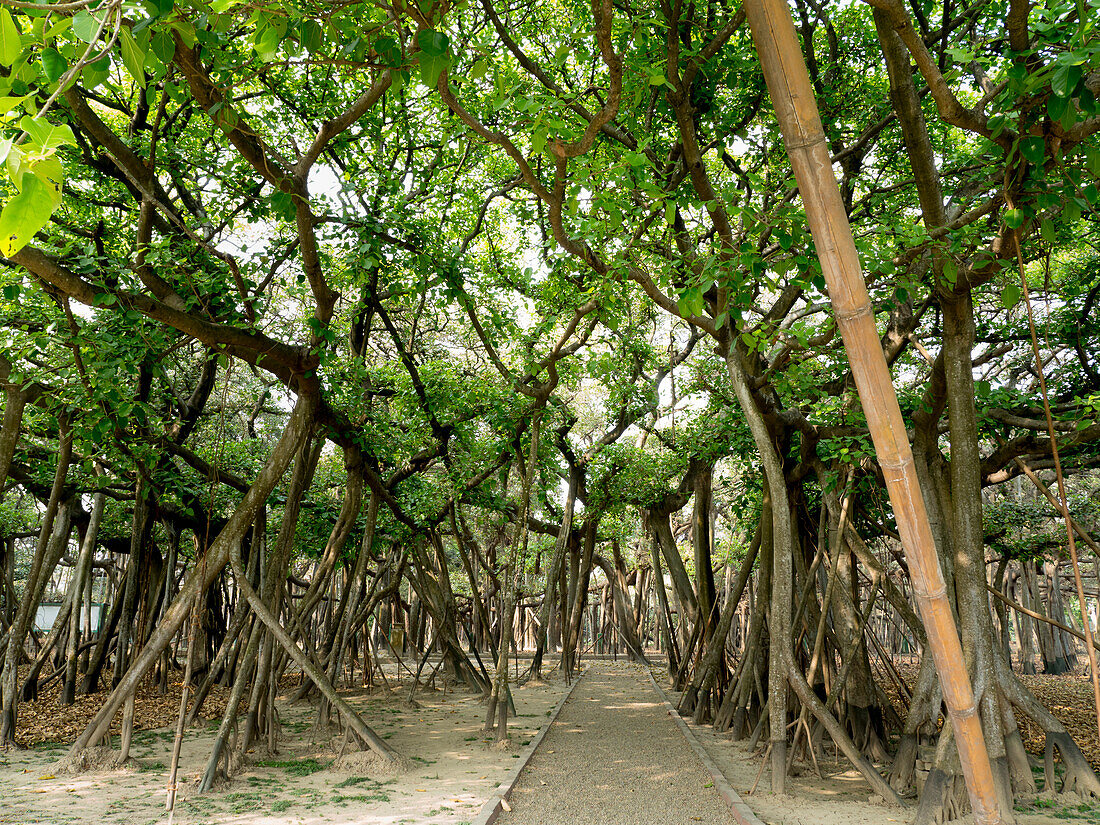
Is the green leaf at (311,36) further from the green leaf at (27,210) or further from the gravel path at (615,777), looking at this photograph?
the gravel path at (615,777)

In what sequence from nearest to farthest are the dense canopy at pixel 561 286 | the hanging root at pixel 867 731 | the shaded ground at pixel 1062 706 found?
the dense canopy at pixel 561 286 → the hanging root at pixel 867 731 → the shaded ground at pixel 1062 706

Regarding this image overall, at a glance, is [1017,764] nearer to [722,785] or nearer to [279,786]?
[722,785]

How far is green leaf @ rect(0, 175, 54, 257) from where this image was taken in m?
1.00

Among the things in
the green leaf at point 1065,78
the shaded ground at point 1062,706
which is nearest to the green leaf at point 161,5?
the green leaf at point 1065,78

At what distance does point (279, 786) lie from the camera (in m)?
5.37

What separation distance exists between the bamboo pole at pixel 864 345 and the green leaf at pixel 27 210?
1.23 metres

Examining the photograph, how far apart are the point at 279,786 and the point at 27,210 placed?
18.1 ft

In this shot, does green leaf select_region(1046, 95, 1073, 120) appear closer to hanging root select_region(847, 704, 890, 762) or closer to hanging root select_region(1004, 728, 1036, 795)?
hanging root select_region(1004, 728, 1036, 795)

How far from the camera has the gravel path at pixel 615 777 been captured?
4879mm

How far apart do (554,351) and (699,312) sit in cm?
410

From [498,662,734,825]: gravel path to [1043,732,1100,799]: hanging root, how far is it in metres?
2.13

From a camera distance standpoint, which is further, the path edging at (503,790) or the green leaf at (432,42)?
the path edging at (503,790)

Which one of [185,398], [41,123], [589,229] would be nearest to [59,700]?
[185,398]

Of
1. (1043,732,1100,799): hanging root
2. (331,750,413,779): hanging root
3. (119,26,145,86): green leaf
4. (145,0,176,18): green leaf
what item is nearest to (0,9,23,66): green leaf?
(119,26,145,86): green leaf
